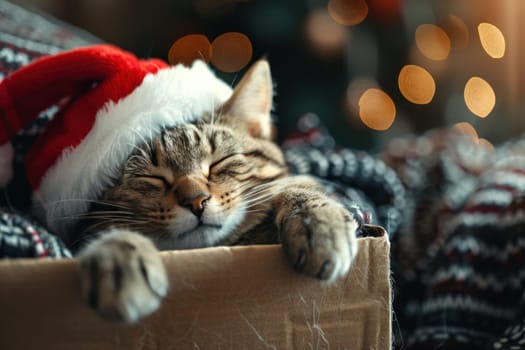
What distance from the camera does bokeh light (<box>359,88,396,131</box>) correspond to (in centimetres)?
249

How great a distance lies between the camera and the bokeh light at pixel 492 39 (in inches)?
97.0

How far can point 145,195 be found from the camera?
834 mm

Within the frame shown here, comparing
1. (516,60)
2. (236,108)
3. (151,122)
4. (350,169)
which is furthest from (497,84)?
(151,122)

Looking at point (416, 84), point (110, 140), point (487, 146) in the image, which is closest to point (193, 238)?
point (110, 140)

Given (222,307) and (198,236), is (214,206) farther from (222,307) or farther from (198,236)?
(222,307)

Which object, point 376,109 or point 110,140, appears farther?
point 376,109

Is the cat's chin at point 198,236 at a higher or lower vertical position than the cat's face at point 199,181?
lower

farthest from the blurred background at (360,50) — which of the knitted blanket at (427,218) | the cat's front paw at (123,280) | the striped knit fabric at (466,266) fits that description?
the cat's front paw at (123,280)

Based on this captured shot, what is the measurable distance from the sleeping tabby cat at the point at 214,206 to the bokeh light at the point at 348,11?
5.04 ft

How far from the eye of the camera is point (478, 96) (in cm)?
250

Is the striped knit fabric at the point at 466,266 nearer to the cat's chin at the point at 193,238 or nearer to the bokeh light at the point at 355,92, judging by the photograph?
the cat's chin at the point at 193,238

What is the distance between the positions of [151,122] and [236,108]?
0.20 m

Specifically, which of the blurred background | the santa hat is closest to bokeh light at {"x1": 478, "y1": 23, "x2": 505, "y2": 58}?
the blurred background

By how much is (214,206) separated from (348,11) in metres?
1.90
